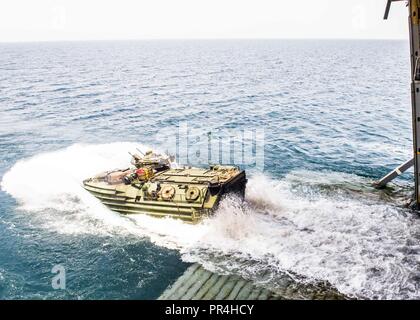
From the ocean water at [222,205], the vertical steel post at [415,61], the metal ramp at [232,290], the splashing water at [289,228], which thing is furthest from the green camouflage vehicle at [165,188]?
the vertical steel post at [415,61]

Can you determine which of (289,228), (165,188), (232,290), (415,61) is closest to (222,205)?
(165,188)

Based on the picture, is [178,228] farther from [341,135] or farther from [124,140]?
[341,135]

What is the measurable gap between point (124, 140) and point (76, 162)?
7.50m

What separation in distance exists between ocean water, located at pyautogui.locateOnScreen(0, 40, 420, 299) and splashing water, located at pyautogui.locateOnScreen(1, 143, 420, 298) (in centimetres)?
9

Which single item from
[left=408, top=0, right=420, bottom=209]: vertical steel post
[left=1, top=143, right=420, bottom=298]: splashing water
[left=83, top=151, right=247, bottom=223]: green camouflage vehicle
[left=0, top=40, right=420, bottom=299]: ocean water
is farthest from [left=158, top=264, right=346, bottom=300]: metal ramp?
[left=408, top=0, right=420, bottom=209]: vertical steel post

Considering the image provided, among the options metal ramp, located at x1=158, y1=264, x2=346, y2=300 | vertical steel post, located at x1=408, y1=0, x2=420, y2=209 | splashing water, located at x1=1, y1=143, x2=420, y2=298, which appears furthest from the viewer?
vertical steel post, located at x1=408, y1=0, x2=420, y2=209

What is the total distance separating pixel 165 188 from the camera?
71.5 ft

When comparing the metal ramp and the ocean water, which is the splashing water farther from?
the metal ramp

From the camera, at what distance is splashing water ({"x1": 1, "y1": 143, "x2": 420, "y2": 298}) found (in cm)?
1673

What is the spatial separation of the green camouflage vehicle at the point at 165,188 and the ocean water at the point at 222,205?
0.80 m

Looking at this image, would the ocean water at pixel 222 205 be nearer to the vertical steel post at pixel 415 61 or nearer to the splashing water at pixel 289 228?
the splashing water at pixel 289 228

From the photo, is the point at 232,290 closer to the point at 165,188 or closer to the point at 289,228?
the point at 289,228

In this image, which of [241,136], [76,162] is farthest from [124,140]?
[241,136]

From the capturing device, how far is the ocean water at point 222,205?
17078mm
